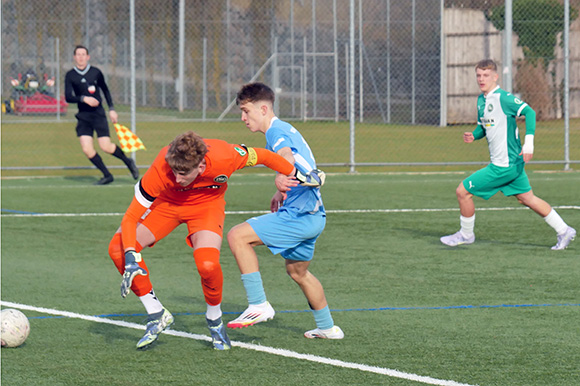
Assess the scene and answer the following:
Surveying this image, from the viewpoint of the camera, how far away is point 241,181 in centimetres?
1584

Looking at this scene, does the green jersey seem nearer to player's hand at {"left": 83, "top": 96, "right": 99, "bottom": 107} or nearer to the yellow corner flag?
player's hand at {"left": 83, "top": 96, "right": 99, "bottom": 107}

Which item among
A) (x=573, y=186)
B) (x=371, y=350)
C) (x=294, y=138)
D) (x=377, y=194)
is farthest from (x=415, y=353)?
(x=573, y=186)

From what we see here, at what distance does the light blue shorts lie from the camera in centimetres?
595

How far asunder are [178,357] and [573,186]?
1008 centimetres

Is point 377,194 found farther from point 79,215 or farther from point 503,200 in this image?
point 79,215

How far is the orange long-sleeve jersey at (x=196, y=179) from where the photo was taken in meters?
5.59

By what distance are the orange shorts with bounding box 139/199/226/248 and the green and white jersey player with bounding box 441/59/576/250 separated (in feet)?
13.3

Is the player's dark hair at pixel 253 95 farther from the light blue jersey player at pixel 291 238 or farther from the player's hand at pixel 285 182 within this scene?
the player's hand at pixel 285 182

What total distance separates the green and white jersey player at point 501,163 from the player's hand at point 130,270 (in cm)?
477

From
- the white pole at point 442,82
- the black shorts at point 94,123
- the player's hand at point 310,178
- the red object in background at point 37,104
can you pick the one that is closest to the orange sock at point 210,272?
the player's hand at point 310,178

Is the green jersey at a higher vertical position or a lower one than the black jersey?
lower

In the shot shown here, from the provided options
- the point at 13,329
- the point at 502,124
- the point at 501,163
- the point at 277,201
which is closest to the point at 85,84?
the point at 502,124

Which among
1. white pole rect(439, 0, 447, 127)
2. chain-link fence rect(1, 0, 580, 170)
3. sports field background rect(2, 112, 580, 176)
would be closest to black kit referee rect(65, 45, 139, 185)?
sports field background rect(2, 112, 580, 176)

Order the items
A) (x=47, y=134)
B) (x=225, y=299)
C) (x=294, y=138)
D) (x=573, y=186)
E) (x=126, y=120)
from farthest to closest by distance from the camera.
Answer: (x=47, y=134) → (x=126, y=120) → (x=573, y=186) → (x=225, y=299) → (x=294, y=138)
